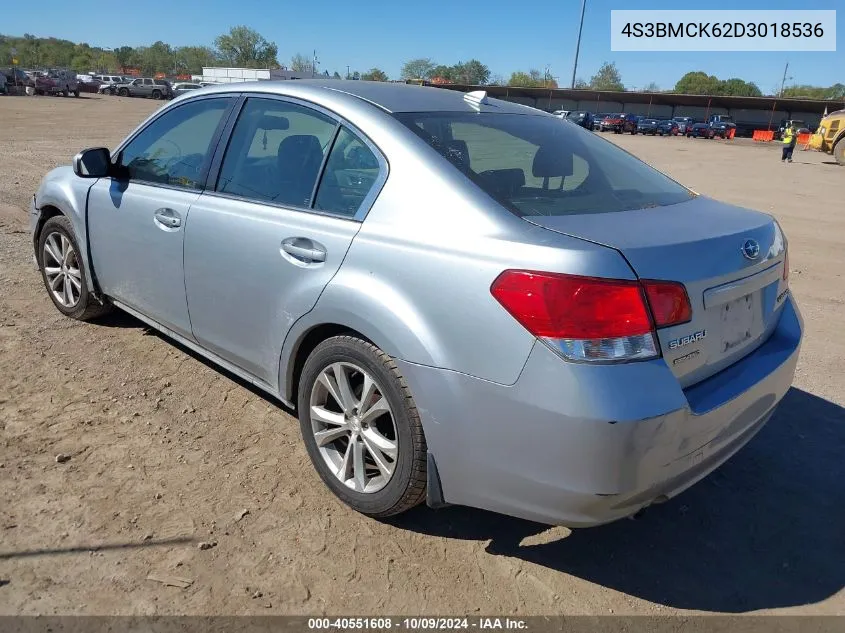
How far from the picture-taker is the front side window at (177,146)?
343cm

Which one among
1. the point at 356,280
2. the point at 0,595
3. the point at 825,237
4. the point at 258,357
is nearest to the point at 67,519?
the point at 0,595

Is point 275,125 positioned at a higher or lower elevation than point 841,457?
higher

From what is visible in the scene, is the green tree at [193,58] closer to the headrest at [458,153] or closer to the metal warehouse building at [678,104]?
the metal warehouse building at [678,104]

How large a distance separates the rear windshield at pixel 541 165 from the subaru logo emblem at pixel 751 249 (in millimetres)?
412

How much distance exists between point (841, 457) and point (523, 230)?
2418 mm

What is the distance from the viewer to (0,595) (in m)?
2.22

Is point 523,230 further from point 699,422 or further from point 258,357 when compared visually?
point 258,357

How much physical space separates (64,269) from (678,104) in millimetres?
82139

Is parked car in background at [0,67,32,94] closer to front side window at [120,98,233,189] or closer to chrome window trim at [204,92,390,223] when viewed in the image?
front side window at [120,98,233,189]

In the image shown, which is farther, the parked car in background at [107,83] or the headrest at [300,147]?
the parked car in background at [107,83]

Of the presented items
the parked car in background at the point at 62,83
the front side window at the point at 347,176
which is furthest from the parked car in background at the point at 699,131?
the front side window at the point at 347,176

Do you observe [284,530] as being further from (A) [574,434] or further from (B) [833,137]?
(B) [833,137]

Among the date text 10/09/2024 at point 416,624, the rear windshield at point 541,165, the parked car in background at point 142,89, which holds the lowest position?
the date text 10/09/2024 at point 416,624

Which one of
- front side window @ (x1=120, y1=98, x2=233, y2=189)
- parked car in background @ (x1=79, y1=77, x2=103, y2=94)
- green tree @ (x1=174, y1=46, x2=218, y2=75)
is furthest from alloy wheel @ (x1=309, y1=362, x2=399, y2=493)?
green tree @ (x1=174, y1=46, x2=218, y2=75)
